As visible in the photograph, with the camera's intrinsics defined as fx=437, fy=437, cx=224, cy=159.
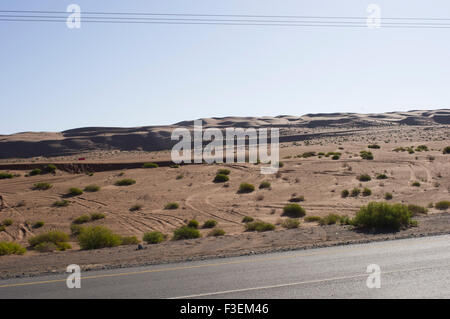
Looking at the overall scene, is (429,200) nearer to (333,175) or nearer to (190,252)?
(333,175)

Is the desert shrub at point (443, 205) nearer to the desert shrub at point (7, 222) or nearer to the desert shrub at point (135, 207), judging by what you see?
the desert shrub at point (135, 207)

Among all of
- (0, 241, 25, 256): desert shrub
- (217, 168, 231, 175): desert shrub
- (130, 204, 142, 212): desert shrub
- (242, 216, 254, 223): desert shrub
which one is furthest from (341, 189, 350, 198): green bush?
(0, 241, 25, 256): desert shrub

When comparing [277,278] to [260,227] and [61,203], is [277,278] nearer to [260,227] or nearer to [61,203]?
[260,227]

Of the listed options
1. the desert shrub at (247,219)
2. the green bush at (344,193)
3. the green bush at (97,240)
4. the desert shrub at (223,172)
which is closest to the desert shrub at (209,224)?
the desert shrub at (247,219)

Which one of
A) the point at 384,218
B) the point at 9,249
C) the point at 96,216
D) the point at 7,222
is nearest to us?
the point at 9,249

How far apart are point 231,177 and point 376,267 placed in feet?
100

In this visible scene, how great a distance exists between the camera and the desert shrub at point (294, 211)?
83.1 feet

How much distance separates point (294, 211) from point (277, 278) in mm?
16206

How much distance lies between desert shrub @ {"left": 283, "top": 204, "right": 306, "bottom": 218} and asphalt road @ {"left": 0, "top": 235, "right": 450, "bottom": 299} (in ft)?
40.8

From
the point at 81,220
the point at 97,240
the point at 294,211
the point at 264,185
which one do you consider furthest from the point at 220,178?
the point at 97,240

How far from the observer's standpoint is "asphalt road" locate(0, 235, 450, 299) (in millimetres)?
8422

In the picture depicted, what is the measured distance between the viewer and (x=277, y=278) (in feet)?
31.6

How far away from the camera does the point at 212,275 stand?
10281mm

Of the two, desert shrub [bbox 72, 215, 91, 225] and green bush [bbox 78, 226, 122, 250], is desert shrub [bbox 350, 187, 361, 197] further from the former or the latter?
green bush [bbox 78, 226, 122, 250]
